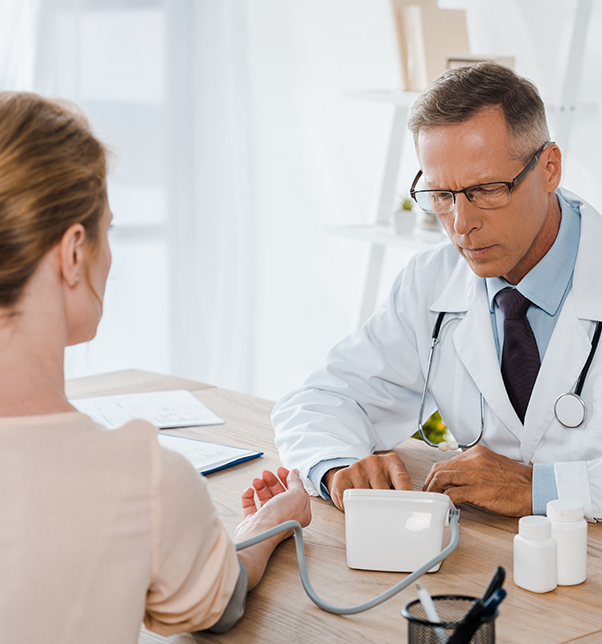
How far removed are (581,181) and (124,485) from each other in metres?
2.41

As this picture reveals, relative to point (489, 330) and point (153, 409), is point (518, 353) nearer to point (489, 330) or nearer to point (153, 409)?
point (489, 330)

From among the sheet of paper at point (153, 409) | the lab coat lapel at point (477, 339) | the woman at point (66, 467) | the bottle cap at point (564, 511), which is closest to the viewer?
the woman at point (66, 467)

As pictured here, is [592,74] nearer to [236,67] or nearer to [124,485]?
[236,67]

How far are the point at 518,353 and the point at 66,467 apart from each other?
1021mm

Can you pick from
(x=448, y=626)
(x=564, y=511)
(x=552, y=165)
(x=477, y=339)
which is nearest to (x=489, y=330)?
(x=477, y=339)

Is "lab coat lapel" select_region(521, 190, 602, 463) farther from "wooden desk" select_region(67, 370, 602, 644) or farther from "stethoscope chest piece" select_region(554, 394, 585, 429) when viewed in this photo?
"wooden desk" select_region(67, 370, 602, 644)

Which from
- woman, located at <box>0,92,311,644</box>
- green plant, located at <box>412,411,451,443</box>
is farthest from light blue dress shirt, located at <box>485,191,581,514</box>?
green plant, located at <box>412,411,451,443</box>

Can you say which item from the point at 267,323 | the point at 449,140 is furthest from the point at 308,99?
the point at 449,140

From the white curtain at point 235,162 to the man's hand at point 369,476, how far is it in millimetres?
2035

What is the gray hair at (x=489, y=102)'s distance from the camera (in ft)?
4.86

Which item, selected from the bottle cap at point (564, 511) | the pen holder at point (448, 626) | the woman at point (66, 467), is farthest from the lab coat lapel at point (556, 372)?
the woman at point (66, 467)

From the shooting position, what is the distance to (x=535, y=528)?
101 cm

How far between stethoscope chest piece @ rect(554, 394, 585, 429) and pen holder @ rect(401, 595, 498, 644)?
2.07ft

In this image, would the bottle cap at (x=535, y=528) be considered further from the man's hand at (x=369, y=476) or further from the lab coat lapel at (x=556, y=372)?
the lab coat lapel at (x=556, y=372)
